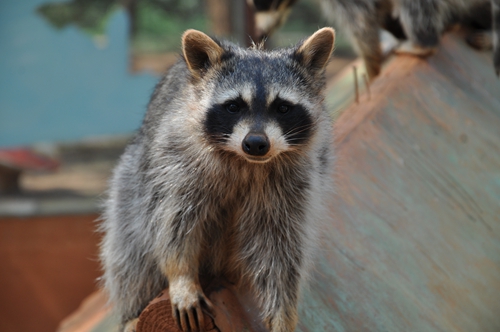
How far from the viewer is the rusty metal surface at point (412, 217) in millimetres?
3404

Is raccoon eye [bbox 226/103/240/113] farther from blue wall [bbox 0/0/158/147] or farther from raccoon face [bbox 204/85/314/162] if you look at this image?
blue wall [bbox 0/0/158/147]

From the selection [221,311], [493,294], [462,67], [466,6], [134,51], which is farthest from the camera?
[134,51]

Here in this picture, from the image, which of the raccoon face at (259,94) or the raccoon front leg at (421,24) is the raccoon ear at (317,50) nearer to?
the raccoon face at (259,94)

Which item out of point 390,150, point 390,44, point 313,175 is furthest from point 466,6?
point 313,175

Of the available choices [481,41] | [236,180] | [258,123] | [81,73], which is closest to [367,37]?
[481,41]

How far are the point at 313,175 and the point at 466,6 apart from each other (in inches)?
145

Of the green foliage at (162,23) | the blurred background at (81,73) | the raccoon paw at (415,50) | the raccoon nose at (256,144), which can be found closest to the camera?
the raccoon nose at (256,144)

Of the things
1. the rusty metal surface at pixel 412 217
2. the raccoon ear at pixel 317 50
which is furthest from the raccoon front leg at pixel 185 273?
the raccoon ear at pixel 317 50

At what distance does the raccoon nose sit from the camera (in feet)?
8.95

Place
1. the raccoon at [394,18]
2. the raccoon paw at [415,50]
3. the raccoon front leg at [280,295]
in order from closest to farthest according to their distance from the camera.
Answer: the raccoon front leg at [280,295] < the raccoon paw at [415,50] < the raccoon at [394,18]

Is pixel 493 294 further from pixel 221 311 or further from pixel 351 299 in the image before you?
pixel 221 311

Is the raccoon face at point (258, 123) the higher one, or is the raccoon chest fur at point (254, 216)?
the raccoon face at point (258, 123)

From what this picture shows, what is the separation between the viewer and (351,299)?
131 inches

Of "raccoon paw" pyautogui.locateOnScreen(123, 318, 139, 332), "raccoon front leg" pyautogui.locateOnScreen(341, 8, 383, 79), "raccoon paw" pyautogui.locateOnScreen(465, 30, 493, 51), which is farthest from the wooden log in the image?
"raccoon paw" pyautogui.locateOnScreen(465, 30, 493, 51)
